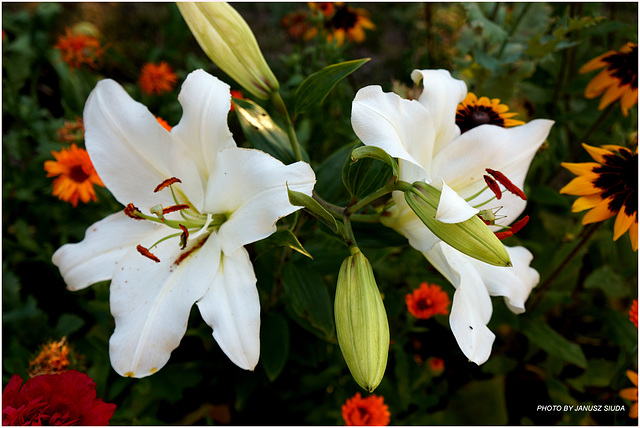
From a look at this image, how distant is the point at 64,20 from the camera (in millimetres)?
1581

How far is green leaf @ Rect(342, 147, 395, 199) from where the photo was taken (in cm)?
52

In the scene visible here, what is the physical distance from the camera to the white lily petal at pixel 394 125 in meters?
0.42

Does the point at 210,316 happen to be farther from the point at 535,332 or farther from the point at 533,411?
the point at 533,411

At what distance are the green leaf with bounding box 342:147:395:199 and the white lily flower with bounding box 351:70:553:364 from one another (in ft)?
0.12

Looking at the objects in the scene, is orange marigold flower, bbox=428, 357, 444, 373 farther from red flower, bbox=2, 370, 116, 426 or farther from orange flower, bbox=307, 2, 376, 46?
orange flower, bbox=307, 2, 376, 46

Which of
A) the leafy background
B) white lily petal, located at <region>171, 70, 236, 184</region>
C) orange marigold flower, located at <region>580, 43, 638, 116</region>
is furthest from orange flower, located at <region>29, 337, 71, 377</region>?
orange marigold flower, located at <region>580, 43, 638, 116</region>

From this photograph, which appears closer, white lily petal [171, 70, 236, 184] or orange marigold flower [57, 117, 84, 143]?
white lily petal [171, 70, 236, 184]

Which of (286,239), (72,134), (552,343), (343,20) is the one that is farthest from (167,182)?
(343,20)

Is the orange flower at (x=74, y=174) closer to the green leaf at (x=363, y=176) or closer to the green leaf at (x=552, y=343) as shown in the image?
the green leaf at (x=363, y=176)

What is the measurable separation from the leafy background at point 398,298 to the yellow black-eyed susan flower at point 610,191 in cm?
9

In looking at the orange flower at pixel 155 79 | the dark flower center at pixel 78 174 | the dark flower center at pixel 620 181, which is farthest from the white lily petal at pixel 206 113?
the orange flower at pixel 155 79

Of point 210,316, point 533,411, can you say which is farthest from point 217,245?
point 533,411

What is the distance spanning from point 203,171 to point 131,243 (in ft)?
0.39

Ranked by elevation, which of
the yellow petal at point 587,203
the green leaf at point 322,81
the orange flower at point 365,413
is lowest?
the orange flower at point 365,413
